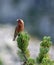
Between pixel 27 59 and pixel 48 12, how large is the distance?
9258 millimetres

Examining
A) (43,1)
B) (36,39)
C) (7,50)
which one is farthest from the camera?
(43,1)

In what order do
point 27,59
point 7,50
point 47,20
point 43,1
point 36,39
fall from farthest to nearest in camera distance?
point 43,1 → point 47,20 → point 36,39 → point 7,50 → point 27,59

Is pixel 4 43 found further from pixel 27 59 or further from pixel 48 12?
pixel 27 59

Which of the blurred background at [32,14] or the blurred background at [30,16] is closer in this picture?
the blurred background at [30,16]

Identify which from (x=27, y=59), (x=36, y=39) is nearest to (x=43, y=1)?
(x=36, y=39)

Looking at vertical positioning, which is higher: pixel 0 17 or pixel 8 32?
pixel 0 17

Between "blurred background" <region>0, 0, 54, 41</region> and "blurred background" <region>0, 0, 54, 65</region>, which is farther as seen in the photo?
"blurred background" <region>0, 0, 54, 41</region>

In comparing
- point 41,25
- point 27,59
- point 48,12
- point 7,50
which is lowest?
point 27,59

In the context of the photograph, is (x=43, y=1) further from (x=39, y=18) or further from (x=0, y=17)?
(x=0, y=17)

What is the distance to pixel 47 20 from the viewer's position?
34.1ft

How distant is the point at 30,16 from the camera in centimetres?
1091

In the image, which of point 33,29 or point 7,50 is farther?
point 33,29

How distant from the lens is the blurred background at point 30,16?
32.3ft

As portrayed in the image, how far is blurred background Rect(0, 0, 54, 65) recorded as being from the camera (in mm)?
9859
